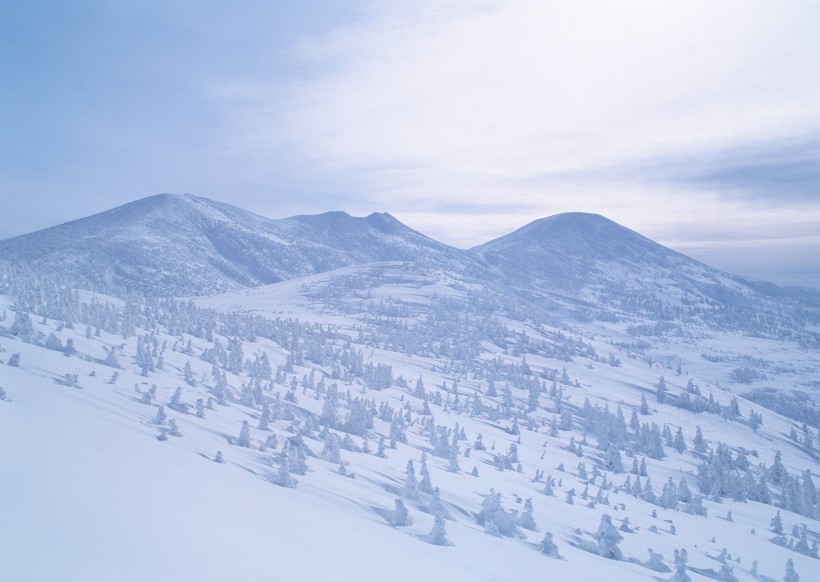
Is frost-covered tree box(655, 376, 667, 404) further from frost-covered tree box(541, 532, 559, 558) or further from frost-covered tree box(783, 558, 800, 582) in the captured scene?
frost-covered tree box(541, 532, 559, 558)

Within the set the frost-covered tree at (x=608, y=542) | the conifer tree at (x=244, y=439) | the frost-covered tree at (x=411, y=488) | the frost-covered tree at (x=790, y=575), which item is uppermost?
the conifer tree at (x=244, y=439)

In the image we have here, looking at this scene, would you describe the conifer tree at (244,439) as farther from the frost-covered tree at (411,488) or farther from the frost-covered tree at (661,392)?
the frost-covered tree at (661,392)

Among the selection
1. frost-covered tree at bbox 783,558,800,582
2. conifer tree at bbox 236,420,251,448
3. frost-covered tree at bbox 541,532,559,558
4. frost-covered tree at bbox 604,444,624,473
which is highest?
conifer tree at bbox 236,420,251,448

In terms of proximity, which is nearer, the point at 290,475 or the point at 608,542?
the point at 290,475

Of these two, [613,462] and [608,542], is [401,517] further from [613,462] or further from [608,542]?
[613,462]

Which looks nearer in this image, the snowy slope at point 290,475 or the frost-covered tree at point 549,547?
the snowy slope at point 290,475

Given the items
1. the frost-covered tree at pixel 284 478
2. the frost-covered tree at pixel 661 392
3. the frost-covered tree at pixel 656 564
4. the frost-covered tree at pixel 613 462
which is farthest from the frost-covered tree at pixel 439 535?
the frost-covered tree at pixel 661 392

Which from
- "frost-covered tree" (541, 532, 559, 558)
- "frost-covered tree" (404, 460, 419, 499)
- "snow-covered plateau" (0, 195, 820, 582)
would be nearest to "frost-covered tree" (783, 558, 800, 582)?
"snow-covered plateau" (0, 195, 820, 582)

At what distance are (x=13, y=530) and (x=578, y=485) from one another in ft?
140

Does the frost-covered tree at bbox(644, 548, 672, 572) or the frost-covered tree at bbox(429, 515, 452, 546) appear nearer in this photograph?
the frost-covered tree at bbox(429, 515, 452, 546)

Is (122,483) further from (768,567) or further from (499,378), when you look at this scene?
(499,378)

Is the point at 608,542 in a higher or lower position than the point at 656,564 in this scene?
higher

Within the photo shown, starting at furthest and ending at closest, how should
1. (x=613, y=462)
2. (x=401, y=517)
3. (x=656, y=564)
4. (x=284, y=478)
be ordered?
1. (x=613, y=462)
2. (x=656, y=564)
3. (x=284, y=478)
4. (x=401, y=517)

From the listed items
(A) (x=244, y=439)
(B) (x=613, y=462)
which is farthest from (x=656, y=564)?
(B) (x=613, y=462)
